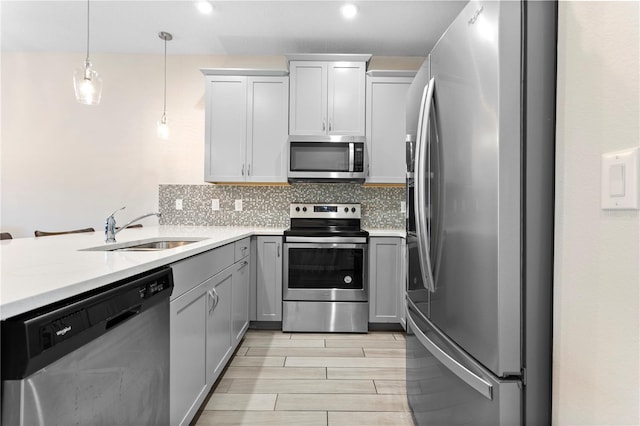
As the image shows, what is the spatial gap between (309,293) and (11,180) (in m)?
3.37

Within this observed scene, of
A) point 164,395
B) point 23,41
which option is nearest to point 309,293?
point 164,395

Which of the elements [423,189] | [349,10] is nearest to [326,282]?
[423,189]

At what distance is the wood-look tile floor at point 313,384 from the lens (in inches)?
69.5

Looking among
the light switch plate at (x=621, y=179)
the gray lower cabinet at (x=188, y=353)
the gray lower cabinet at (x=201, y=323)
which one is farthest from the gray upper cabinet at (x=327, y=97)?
the light switch plate at (x=621, y=179)

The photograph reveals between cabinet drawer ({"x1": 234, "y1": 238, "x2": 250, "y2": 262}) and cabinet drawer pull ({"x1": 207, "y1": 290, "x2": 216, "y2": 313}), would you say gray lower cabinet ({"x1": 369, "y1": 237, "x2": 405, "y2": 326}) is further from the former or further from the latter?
cabinet drawer pull ({"x1": 207, "y1": 290, "x2": 216, "y2": 313})

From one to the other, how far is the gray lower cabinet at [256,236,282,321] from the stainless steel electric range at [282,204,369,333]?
8 centimetres

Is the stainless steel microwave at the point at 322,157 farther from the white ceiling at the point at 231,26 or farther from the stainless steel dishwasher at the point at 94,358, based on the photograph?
the stainless steel dishwasher at the point at 94,358

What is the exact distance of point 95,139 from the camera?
358 cm

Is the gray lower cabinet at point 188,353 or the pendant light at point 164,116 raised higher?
the pendant light at point 164,116

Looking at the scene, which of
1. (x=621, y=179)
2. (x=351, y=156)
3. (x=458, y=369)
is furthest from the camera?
(x=351, y=156)

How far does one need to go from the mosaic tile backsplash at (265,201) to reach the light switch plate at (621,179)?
9.04 ft

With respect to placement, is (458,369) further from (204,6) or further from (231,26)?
(231,26)

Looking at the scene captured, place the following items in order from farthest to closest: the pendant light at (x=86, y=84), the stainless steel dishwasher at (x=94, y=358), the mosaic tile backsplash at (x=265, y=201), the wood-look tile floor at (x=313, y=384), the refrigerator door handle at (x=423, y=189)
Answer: the mosaic tile backsplash at (x=265, y=201)
the pendant light at (x=86, y=84)
the wood-look tile floor at (x=313, y=384)
the refrigerator door handle at (x=423, y=189)
the stainless steel dishwasher at (x=94, y=358)

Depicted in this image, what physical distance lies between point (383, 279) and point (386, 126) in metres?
1.44
